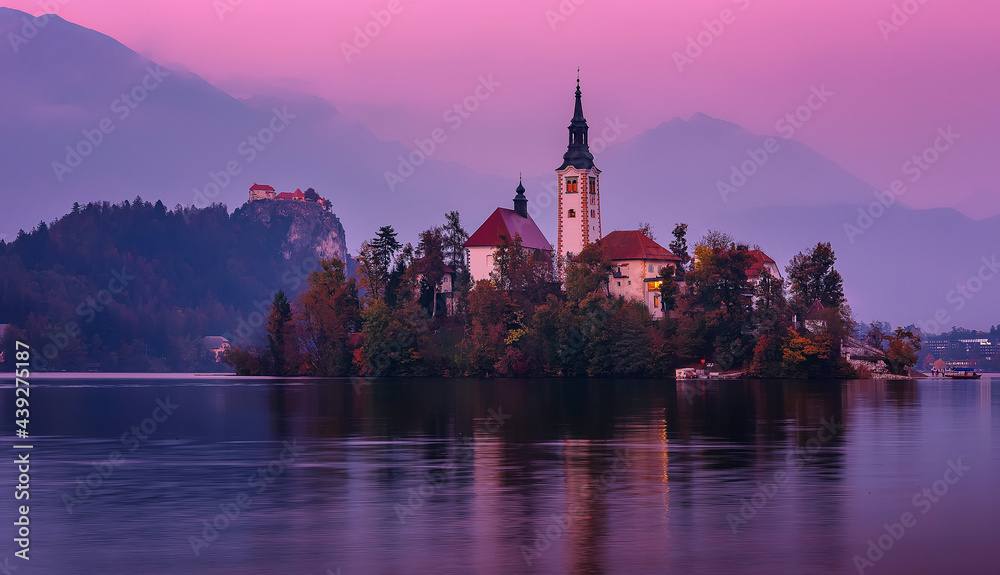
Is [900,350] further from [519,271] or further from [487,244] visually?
[487,244]

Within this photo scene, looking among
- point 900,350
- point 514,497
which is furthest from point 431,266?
point 514,497

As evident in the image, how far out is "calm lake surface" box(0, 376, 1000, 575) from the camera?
21.4 meters

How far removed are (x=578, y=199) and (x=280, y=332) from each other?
174 feet

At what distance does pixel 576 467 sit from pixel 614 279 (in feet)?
465

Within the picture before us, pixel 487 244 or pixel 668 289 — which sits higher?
pixel 487 244

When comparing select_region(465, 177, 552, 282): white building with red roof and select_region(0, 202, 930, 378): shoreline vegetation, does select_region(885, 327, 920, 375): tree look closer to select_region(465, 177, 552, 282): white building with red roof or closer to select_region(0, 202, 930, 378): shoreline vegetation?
select_region(0, 202, 930, 378): shoreline vegetation

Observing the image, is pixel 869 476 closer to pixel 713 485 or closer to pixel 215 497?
pixel 713 485

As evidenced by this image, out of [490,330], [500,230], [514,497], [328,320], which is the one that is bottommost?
[514,497]

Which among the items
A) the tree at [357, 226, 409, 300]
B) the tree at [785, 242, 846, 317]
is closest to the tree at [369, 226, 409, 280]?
the tree at [357, 226, 409, 300]

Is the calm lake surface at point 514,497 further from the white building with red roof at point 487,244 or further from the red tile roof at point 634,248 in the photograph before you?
the white building with red roof at point 487,244

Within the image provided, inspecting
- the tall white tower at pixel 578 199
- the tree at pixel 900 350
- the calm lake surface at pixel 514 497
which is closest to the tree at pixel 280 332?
the tall white tower at pixel 578 199

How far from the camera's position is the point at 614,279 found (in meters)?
176

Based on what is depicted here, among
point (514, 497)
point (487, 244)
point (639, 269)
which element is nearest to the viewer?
point (514, 497)

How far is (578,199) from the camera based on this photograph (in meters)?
186
